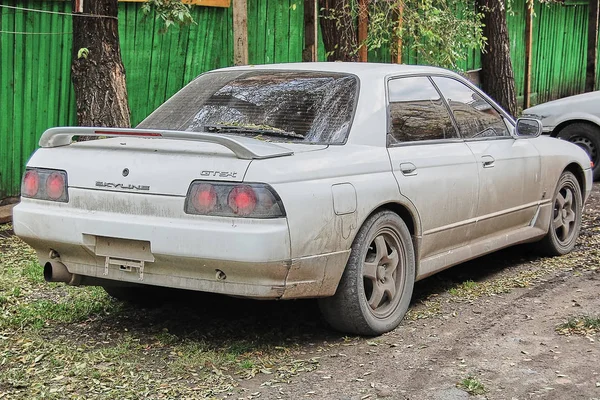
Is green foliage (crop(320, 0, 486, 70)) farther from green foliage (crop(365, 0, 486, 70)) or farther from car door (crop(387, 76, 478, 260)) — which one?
car door (crop(387, 76, 478, 260))

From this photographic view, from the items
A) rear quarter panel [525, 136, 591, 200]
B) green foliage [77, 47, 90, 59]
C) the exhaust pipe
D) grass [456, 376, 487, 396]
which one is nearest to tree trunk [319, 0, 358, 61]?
green foliage [77, 47, 90, 59]

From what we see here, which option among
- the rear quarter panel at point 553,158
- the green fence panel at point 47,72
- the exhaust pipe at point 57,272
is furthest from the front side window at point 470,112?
the green fence panel at point 47,72

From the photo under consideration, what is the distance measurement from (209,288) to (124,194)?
69cm

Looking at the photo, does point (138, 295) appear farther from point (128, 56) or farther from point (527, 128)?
point (128, 56)

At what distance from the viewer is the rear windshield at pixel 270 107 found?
5375 millimetres

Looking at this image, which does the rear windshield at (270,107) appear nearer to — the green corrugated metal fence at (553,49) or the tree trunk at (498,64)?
the tree trunk at (498,64)

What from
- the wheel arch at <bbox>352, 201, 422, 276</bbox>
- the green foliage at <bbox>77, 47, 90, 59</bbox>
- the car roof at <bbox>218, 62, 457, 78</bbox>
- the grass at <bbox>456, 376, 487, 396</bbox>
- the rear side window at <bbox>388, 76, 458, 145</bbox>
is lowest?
the grass at <bbox>456, 376, 487, 396</bbox>

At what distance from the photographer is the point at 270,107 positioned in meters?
5.56

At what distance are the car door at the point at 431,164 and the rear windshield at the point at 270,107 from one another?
1.22 feet

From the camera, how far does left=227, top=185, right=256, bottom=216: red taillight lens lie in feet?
14.9

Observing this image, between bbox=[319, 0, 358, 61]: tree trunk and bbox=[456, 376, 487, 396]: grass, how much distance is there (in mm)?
6267

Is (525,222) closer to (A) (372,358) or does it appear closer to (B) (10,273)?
(A) (372,358)

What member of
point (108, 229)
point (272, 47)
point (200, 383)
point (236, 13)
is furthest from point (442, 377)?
point (272, 47)

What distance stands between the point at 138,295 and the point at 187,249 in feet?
4.63
